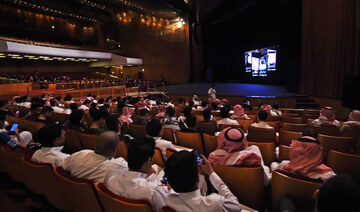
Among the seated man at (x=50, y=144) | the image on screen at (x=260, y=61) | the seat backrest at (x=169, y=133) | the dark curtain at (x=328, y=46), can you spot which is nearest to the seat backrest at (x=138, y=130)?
the seat backrest at (x=169, y=133)

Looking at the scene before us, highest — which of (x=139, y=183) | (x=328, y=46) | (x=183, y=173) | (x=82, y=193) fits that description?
(x=328, y=46)

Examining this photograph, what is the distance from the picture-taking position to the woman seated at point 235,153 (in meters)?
1.98

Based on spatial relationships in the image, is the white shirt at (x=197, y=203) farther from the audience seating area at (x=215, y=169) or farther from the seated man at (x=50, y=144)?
the seated man at (x=50, y=144)

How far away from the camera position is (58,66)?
77.7ft

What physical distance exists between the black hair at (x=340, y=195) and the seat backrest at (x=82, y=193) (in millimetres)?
1449

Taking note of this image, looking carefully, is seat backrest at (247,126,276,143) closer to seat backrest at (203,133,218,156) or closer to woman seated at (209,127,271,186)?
seat backrest at (203,133,218,156)

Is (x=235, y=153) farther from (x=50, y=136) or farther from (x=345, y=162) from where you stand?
(x=50, y=136)

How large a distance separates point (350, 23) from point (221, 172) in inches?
333

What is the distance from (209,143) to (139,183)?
1661 mm

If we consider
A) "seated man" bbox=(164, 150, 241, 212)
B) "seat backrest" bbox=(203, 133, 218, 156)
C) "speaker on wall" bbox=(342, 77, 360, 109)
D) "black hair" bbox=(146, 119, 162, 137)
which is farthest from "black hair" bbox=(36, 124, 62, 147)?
"speaker on wall" bbox=(342, 77, 360, 109)

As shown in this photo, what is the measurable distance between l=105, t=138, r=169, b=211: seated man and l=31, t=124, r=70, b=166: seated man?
3.34 feet

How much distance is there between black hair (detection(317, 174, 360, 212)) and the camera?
3.01ft

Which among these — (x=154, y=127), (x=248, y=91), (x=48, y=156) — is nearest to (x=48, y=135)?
(x=48, y=156)

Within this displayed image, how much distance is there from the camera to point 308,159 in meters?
1.79
